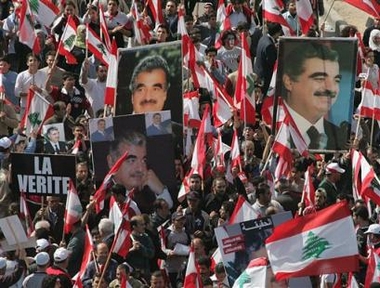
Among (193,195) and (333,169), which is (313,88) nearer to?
(333,169)

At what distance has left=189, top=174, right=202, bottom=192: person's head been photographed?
2995cm

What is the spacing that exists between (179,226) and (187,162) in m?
3.18

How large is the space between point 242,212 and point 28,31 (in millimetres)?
8049

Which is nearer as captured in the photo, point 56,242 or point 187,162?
point 56,242

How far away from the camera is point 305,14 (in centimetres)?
3650

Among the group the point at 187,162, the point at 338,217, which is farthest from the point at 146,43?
the point at 338,217

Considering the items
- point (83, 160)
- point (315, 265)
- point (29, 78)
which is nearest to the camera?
point (315, 265)

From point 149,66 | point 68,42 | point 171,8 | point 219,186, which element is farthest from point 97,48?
point 219,186

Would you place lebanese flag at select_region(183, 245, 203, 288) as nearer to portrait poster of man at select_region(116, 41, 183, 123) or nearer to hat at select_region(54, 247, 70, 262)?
hat at select_region(54, 247, 70, 262)

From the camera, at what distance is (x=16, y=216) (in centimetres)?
2762

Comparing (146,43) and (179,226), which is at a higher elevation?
(146,43)

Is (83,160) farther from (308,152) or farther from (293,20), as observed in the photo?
(293,20)

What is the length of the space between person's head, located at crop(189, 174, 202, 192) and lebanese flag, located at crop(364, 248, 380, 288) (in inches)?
148

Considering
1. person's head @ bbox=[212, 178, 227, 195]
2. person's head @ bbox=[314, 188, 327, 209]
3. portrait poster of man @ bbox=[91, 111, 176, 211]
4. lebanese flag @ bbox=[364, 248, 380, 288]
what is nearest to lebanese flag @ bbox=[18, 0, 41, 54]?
portrait poster of man @ bbox=[91, 111, 176, 211]
